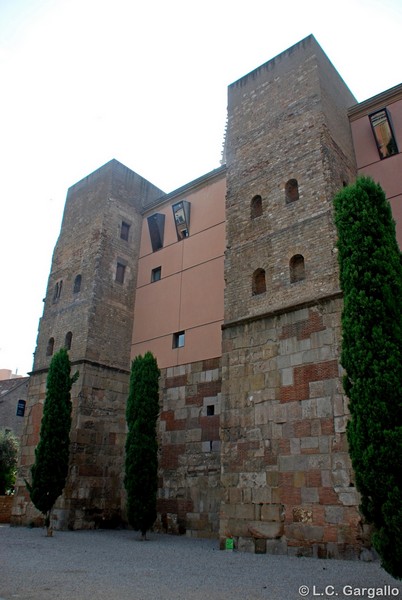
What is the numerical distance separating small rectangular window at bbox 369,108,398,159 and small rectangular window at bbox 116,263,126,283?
946 cm

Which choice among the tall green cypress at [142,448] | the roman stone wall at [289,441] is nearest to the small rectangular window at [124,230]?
the tall green cypress at [142,448]

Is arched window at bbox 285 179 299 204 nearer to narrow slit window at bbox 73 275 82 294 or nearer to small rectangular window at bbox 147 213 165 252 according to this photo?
small rectangular window at bbox 147 213 165 252

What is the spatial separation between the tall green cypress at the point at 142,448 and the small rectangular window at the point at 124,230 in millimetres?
6122

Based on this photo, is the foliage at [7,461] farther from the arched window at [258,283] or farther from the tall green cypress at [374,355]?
the tall green cypress at [374,355]

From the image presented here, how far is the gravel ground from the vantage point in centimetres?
588

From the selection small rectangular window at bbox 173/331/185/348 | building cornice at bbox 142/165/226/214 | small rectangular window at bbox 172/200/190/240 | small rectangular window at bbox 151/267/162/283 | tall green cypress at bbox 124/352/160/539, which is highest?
building cornice at bbox 142/165/226/214

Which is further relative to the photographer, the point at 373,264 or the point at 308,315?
the point at 308,315

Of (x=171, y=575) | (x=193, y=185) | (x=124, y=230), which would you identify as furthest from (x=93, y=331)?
(x=171, y=575)

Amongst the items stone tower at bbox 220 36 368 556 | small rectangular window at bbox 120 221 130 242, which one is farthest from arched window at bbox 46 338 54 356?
stone tower at bbox 220 36 368 556

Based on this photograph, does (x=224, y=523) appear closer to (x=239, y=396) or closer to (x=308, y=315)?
(x=239, y=396)

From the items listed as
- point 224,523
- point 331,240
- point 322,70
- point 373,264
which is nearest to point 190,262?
point 331,240

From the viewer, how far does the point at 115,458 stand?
15180 mm

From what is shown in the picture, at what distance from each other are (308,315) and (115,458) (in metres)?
8.20

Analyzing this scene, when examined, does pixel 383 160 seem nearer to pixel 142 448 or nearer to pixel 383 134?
pixel 383 134
